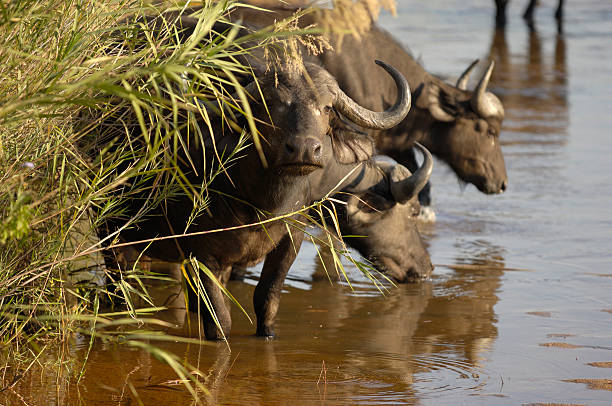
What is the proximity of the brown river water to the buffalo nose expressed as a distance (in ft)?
3.29

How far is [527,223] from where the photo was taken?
8.18 m

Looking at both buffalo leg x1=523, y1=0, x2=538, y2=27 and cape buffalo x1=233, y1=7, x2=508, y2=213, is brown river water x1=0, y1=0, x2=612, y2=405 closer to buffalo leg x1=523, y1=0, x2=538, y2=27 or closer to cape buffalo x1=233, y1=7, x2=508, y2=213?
cape buffalo x1=233, y1=7, x2=508, y2=213

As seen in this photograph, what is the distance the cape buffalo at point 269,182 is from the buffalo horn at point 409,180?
2.42ft

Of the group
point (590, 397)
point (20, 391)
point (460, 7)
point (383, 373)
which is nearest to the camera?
point (20, 391)

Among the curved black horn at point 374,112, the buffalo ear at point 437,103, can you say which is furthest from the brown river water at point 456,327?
the curved black horn at point 374,112

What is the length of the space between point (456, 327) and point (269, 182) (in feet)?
5.19

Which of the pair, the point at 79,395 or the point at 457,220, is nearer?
the point at 79,395

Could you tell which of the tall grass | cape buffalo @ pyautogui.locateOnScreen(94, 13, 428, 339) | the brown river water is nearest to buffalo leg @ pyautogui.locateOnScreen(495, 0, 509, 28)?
the brown river water

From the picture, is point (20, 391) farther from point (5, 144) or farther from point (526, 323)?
point (526, 323)

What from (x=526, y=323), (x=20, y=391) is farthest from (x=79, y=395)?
(x=526, y=323)

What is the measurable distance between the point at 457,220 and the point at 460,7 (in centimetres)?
2194

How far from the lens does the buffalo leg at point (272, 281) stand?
536 centimetres

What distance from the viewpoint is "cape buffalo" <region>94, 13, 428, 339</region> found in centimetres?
452

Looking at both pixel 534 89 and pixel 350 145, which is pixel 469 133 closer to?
pixel 350 145
